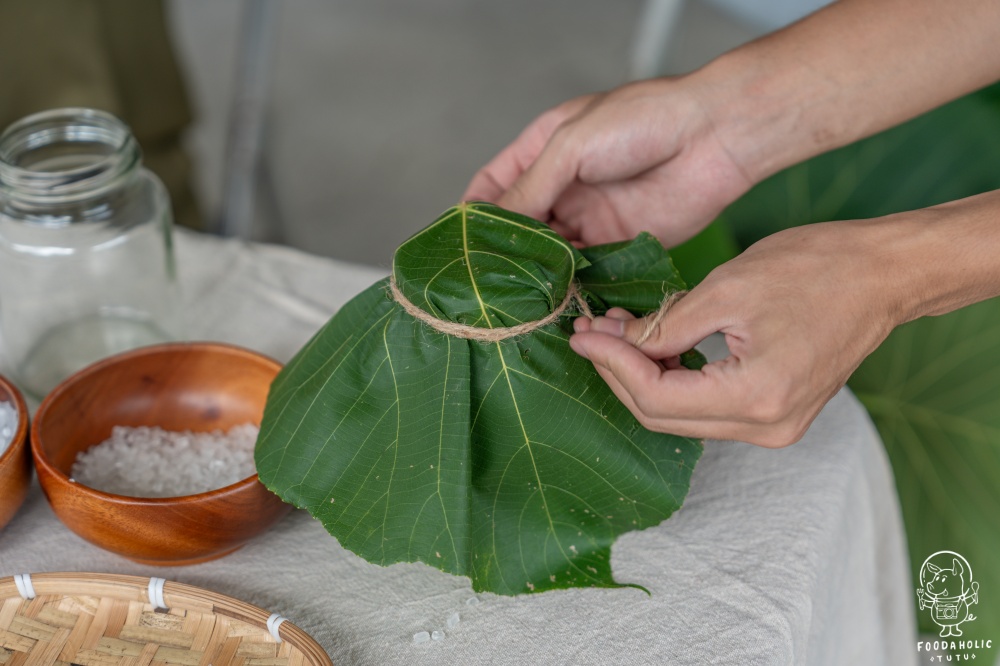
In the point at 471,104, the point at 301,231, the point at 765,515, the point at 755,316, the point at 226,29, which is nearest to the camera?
the point at 755,316

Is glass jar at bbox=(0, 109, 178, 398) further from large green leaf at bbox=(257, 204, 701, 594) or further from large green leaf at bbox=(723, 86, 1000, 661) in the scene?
large green leaf at bbox=(723, 86, 1000, 661)

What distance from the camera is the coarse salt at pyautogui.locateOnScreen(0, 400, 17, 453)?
2.03 feet

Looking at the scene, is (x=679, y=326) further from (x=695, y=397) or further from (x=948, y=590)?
(x=948, y=590)

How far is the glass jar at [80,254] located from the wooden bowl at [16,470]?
174 millimetres

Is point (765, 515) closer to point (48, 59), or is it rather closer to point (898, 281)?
point (898, 281)

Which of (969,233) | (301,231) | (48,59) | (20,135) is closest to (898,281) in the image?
(969,233)

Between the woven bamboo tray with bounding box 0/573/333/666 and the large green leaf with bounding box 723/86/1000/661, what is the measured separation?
35.3 inches

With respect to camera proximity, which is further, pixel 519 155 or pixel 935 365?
pixel 935 365

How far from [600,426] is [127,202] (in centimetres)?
46

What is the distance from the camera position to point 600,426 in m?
0.60

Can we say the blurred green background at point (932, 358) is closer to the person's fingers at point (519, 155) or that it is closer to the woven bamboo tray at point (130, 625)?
the person's fingers at point (519, 155)

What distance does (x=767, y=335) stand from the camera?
55 cm

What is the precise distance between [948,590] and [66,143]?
1010mm

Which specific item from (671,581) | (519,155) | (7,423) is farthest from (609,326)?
(7,423)
